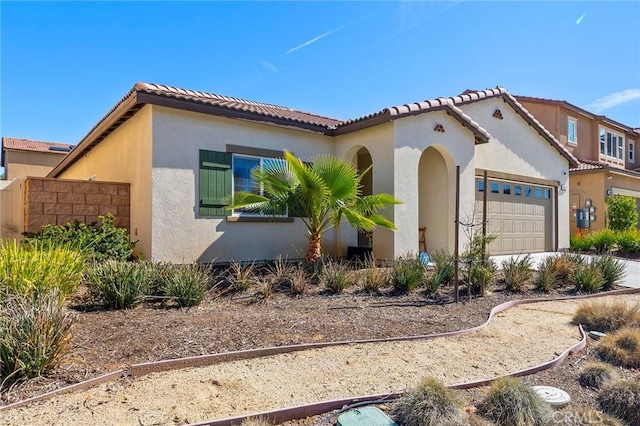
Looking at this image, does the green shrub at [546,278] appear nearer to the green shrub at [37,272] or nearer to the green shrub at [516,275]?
the green shrub at [516,275]

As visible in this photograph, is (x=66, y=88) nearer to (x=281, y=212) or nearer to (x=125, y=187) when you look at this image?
(x=125, y=187)

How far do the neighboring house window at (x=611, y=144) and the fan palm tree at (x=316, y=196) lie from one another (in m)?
20.9

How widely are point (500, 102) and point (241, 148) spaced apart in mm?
9723

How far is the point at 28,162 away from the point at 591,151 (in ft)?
112

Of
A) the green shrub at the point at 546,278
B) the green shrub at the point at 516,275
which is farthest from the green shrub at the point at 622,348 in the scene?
the green shrub at the point at 546,278

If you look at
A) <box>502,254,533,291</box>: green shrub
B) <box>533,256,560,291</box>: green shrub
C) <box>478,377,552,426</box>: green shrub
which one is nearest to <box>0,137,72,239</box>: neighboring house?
<box>502,254,533,291</box>: green shrub

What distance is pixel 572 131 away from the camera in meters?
21.8

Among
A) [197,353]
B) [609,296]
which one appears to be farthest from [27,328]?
[609,296]

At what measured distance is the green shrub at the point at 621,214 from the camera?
61.1ft

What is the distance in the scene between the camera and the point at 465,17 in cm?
1062

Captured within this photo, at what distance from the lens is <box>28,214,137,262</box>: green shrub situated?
821 cm

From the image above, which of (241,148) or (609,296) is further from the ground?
(241,148)

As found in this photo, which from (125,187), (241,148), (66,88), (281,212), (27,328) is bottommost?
(27,328)

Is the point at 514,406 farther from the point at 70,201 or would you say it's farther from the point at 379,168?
the point at 70,201
